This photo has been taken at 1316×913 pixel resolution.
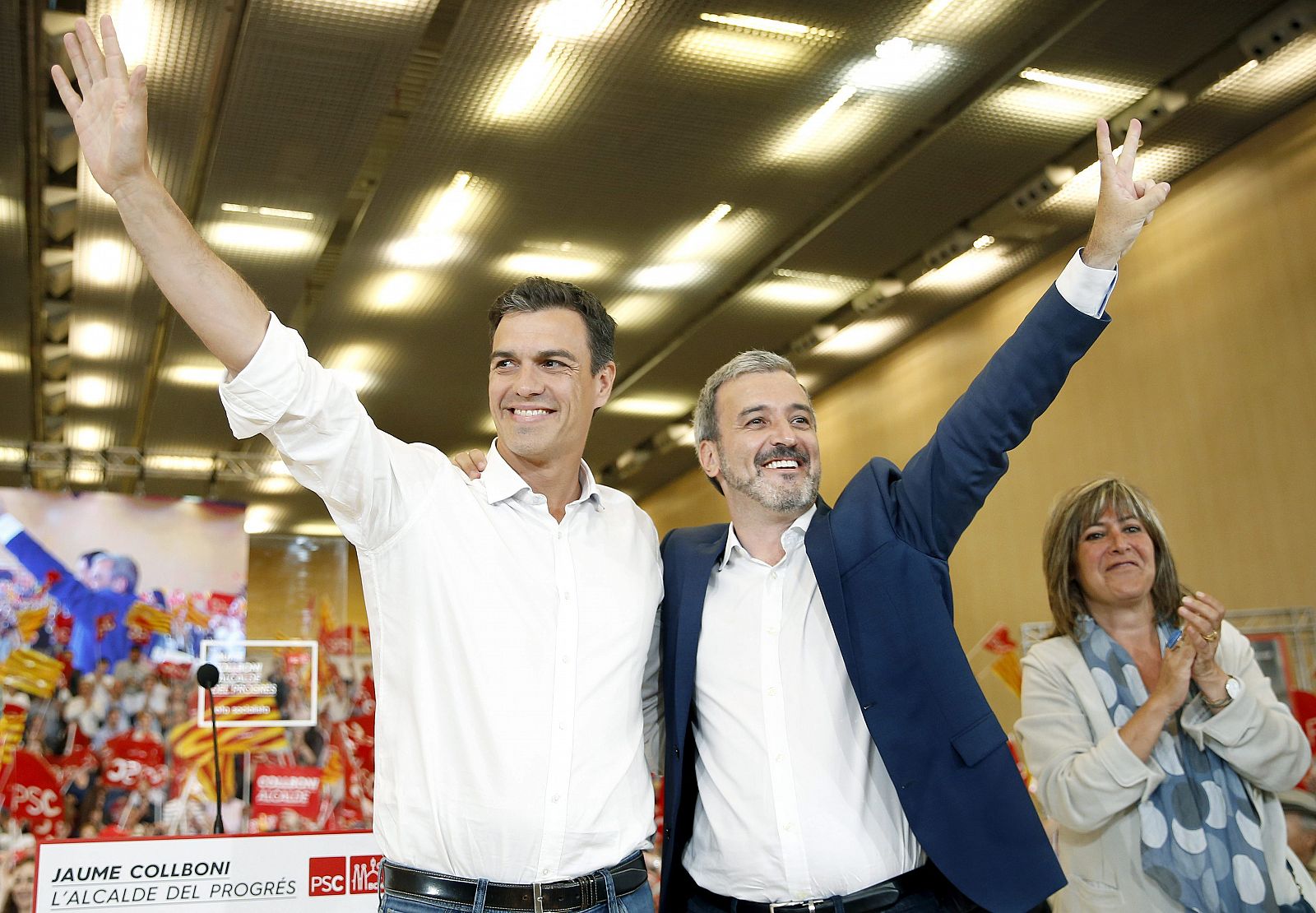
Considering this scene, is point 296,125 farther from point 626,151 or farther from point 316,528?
point 316,528

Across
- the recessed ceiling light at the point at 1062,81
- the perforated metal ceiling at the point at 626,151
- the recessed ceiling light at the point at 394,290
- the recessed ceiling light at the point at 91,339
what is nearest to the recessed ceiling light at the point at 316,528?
the perforated metal ceiling at the point at 626,151

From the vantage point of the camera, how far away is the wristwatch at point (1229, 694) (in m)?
2.50

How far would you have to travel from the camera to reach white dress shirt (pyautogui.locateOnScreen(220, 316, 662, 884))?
1795 millimetres

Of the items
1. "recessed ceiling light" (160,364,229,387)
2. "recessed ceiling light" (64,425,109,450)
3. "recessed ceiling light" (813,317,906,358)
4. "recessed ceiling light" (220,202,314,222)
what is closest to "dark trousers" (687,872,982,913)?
"recessed ceiling light" (220,202,314,222)

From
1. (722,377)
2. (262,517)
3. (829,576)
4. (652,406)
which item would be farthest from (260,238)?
(262,517)

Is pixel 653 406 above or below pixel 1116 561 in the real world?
above

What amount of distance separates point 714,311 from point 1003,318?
2.38 meters

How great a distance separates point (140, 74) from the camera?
1.53 metres

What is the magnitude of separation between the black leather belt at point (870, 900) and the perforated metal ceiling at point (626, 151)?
15.4ft

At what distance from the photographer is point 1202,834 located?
2486 mm

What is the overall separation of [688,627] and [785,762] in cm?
32

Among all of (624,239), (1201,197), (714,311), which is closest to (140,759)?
(624,239)

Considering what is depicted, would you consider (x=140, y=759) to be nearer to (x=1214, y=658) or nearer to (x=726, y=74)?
(x=726, y=74)

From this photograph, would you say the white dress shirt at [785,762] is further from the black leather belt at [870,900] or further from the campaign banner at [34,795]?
the campaign banner at [34,795]
